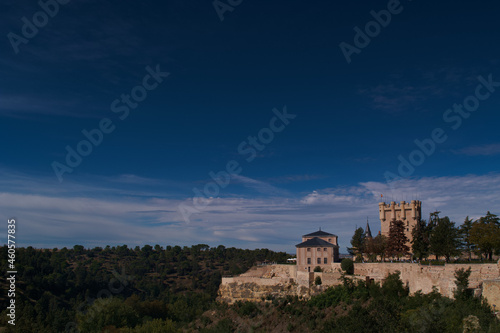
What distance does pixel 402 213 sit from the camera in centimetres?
7206

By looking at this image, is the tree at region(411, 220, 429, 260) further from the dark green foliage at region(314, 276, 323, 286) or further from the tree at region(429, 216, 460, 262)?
the dark green foliage at region(314, 276, 323, 286)

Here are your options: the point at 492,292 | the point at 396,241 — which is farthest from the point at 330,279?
the point at 492,292

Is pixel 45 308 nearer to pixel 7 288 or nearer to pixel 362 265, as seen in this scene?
pixel 7 288

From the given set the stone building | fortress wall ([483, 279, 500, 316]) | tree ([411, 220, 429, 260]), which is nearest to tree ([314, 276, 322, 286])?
the stone building

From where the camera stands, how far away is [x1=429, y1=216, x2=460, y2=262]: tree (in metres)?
43.7

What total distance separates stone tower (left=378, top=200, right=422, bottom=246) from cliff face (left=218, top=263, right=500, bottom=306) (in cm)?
2454

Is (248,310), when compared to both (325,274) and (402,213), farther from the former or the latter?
(402,213)

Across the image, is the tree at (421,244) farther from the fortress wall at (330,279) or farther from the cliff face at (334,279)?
the fortress wall at (330,279)

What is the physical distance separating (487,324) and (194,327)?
122 ft

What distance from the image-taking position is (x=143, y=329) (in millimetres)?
38156

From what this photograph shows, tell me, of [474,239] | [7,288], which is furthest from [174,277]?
[474,239]

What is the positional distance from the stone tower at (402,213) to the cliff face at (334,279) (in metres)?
24.5

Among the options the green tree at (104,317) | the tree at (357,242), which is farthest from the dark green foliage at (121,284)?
the tree at (357,242)

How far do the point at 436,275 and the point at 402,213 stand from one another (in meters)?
38.2
